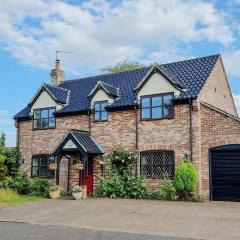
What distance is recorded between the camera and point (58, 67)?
99.0 feet

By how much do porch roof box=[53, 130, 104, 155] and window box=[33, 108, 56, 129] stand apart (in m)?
3.47

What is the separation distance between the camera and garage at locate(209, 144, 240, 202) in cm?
1920

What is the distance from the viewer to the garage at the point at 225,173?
19203mm

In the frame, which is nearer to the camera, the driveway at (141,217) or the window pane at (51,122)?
the driveway at (141,217)

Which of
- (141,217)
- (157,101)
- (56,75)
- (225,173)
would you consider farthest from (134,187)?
(56,75)

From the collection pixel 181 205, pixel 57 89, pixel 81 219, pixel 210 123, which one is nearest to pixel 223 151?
pixel 210 123

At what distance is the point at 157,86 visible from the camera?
855 inches

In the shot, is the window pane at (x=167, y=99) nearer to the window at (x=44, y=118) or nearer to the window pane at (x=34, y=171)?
the window at (x=44, y=118)

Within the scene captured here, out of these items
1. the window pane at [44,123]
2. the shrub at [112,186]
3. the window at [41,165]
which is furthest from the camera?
the window pane at [44,123]

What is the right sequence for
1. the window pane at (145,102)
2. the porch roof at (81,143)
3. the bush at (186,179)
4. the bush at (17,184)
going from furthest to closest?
the bush at (17,184) < the window pane at (145,102) < the porch roof at (81,143) < the bush at (186,179)

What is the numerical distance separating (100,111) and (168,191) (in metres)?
6.78

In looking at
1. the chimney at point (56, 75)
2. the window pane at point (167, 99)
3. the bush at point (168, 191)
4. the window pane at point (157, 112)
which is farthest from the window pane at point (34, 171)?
the window pane at point (167, 99)

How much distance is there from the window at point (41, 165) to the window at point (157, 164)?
6.87 m

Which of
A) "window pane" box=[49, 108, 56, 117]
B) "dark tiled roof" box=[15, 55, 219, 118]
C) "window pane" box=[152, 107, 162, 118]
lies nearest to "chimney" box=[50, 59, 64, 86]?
"dark tiled roof" box=[15, 55, 219, 118]
